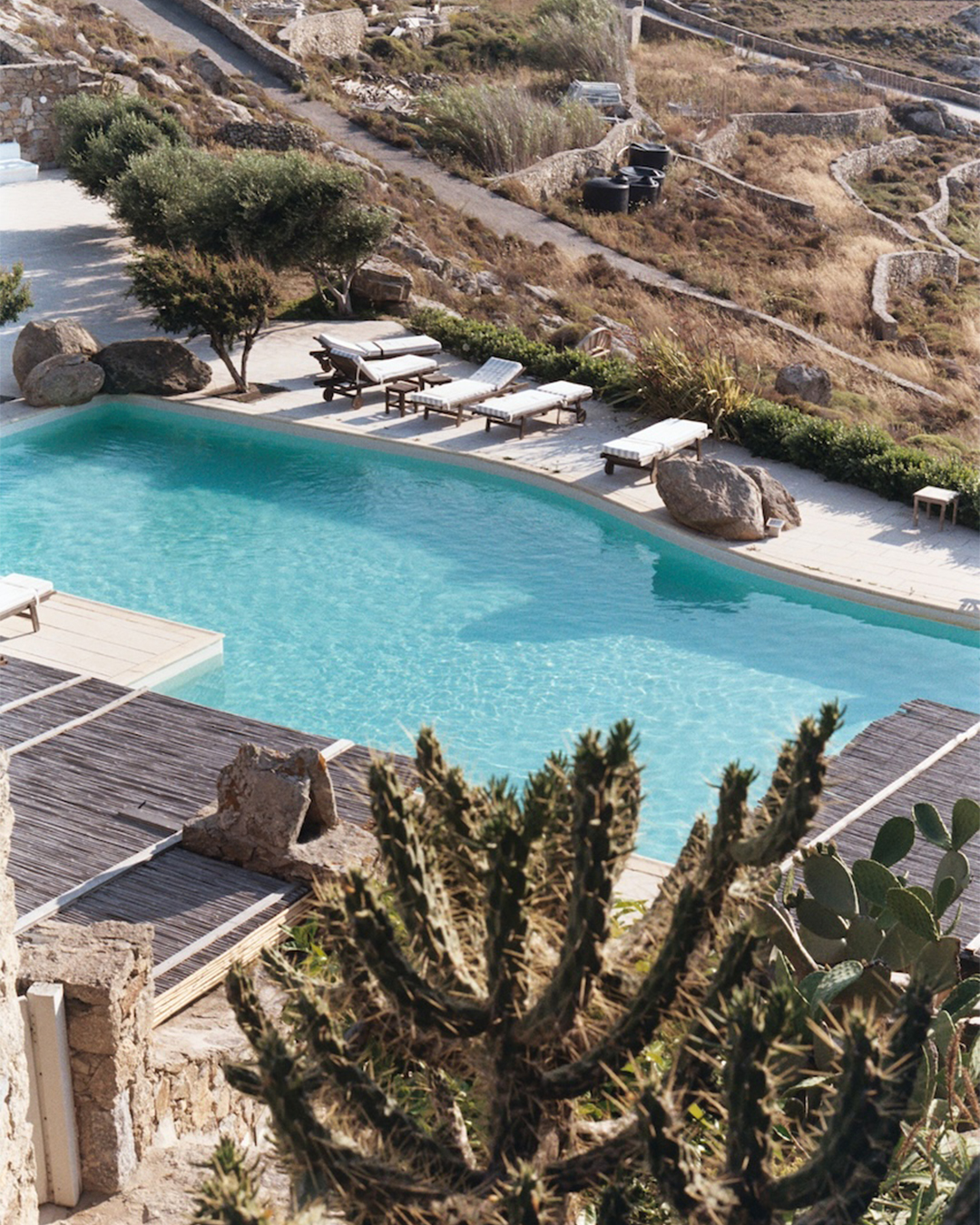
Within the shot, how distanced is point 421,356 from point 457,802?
17263 mm

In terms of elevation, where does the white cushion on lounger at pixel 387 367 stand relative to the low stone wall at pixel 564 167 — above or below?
below

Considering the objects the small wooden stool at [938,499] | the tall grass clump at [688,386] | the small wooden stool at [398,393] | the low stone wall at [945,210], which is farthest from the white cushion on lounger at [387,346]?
the low stone wall at [945,210]

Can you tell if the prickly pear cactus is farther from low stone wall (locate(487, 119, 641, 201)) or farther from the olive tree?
low stone wall (locate(487, 119, 641, 201))

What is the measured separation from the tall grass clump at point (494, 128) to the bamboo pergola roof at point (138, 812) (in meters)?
33.1

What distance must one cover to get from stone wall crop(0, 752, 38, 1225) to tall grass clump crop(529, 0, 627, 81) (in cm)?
5179

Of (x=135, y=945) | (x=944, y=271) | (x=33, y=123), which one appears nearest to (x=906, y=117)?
(x=944, y=271)

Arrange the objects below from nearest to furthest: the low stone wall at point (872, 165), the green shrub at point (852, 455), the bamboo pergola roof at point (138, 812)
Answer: the bamboo pergola roof at point (138, 812)
the green shrub at point (852, 455)
the low stone wall at point (872, 165)

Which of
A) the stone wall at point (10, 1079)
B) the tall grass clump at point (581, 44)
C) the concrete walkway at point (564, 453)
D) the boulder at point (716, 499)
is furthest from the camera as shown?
the tall grass clump at point (581, 44)

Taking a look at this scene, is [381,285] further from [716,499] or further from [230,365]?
[716,499]

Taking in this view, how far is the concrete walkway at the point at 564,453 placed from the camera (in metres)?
14.7

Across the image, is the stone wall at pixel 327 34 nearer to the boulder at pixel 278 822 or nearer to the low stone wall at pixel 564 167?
the low stone wall at pixel 564 167

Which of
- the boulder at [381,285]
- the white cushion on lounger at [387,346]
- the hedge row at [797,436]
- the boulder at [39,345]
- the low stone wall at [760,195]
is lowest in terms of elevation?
the hedge row at [797,436]

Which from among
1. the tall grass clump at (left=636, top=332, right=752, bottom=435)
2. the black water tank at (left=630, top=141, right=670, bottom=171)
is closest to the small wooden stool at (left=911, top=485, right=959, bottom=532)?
the tall grass clump at (left=636, top=332, right=752, bottom=435)

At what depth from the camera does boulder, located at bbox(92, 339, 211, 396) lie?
19.9 metres
